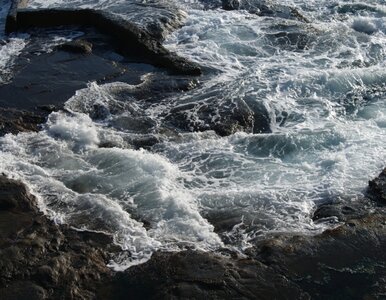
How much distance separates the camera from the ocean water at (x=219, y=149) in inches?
281

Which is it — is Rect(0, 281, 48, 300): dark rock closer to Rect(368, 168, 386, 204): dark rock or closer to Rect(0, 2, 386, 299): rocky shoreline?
Rect(0, 2, 386, 299): rocky shoreline

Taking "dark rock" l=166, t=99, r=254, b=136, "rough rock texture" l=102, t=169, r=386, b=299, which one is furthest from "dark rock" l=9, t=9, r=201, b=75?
"rough rock texture" l=102, t=169, r=386, b=299

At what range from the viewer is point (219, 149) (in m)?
A: 8.86

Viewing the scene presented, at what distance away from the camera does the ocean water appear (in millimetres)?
7148

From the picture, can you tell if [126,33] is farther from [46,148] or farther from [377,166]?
[377,166]

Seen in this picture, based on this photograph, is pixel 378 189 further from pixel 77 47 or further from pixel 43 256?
pixel 77 47

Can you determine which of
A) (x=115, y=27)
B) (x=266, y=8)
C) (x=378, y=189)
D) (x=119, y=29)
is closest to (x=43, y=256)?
(x=378, y=189)

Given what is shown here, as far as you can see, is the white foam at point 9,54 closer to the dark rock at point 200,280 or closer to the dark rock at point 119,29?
the dark rock at point 119,29

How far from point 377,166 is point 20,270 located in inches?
211

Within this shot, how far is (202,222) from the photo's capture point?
711cm

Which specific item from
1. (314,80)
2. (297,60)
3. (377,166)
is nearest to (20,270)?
(377,166)

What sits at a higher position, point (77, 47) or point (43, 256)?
point (77, 47)

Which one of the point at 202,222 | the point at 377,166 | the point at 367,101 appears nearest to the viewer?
the point at 202,222

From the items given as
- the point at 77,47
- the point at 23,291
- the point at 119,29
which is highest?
the point at 119,29
